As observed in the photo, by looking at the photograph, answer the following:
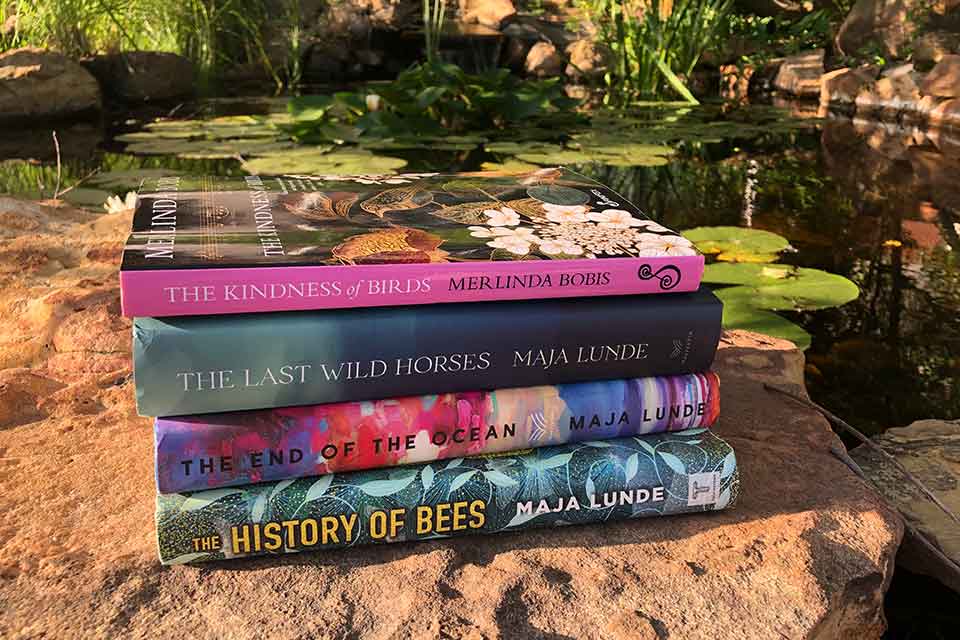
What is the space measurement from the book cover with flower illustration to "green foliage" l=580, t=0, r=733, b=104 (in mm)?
4146

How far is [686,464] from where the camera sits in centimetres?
82

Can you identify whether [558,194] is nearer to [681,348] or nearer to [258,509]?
[681,348]

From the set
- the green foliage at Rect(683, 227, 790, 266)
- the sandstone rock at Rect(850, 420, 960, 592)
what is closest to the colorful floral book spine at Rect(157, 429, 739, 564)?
the sandstone rock at Rect(850, 420, 960, 592)

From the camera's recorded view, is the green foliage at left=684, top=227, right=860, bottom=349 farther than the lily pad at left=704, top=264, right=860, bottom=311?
No

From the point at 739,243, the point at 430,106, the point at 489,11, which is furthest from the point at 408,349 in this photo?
the point at 489,11

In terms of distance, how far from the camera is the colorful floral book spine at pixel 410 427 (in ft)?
2.34

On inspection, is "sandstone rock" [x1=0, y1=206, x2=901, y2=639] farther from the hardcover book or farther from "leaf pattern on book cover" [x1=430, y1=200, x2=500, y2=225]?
"leaf pattern on book cover" [x1=430, y1=200, x2=500, y2=225]

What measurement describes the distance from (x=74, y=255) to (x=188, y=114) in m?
3.20

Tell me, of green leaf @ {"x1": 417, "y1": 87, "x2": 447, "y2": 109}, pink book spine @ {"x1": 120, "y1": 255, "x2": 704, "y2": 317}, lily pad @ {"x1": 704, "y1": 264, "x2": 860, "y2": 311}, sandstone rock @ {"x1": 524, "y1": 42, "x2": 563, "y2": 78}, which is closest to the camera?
pink book spine @ {"x1": 120, "y1": 255, "x2": 704, "y2": 317}

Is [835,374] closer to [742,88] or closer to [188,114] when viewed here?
[188,114]

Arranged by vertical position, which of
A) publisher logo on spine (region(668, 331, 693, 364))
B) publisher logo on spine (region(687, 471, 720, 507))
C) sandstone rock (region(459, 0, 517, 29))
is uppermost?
sandstone rock (region(459, 0, 517, 29))

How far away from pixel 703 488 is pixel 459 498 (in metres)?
0.22

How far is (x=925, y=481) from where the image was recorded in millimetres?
1101

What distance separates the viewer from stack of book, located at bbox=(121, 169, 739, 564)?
0.68 m
